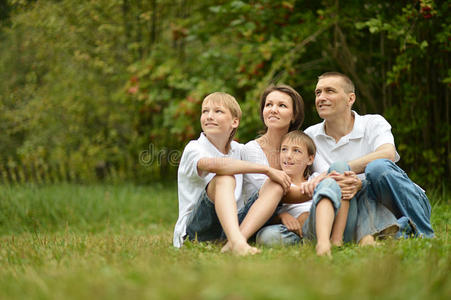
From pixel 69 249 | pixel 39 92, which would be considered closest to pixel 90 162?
pixel 39 92

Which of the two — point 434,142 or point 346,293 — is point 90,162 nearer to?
point 434,142

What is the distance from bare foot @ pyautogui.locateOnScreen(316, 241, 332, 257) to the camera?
8.35ft

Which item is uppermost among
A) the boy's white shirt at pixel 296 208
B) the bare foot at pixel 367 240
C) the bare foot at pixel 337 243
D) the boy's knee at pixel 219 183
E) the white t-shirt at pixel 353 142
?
the white t-shirt at pixel 353 142

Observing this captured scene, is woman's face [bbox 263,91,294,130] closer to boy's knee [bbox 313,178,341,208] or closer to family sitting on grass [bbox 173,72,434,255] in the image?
family sitting on grass [bbox 173,72,434,255]

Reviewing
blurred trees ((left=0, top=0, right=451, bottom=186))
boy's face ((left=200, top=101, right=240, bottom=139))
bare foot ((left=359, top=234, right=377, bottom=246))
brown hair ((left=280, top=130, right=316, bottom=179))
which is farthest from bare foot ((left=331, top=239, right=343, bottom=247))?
blurred trees ((left=0, top=0, right=451, bottom=186))

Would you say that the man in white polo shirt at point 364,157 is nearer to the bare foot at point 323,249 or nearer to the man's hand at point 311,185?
the man's hand at point 311,185

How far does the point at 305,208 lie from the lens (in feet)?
11.0

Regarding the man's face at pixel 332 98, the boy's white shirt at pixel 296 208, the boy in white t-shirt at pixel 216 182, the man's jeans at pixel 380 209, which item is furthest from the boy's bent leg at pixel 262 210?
the man's face at pixel 332 98

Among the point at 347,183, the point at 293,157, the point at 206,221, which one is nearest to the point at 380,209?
the point at 347,183

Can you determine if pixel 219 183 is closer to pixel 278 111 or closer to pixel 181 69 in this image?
pixel 278 111

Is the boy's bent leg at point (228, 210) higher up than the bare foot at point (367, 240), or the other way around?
the boy's bent leg at point (228, 210)

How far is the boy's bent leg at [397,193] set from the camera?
3018 mm

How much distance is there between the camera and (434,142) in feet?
20.1

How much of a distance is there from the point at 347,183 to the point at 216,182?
0.80 m
